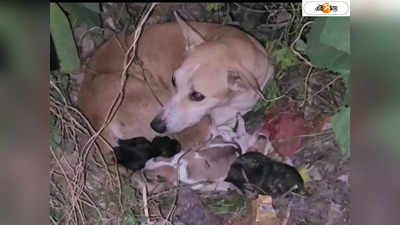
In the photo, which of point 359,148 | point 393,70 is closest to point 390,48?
point 393,70

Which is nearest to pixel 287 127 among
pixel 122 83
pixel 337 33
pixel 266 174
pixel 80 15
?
pixel 266 174

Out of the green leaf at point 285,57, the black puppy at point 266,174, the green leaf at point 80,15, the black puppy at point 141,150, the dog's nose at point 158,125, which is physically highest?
the green leaf at point 80,15

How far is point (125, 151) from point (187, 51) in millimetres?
258

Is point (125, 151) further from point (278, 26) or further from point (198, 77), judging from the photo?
point (278, 26)

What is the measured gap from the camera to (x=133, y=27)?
1006mm

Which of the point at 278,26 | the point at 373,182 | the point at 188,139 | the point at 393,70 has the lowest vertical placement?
the point at 373,182

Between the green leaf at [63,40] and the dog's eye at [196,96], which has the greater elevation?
the green leaf at [63,40]

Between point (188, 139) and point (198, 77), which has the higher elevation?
point (198, 77)

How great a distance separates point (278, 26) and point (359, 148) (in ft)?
1.02

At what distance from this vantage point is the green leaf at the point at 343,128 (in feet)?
3.22

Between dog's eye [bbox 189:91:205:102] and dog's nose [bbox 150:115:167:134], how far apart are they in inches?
3.3

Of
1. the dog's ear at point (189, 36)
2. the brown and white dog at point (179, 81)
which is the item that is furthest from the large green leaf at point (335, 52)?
the dog's ear at point (189, 36)

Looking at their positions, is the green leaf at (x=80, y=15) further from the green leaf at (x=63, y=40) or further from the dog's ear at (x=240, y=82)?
the dog's ear at (x=240, y=82)

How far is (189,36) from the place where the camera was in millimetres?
1006
